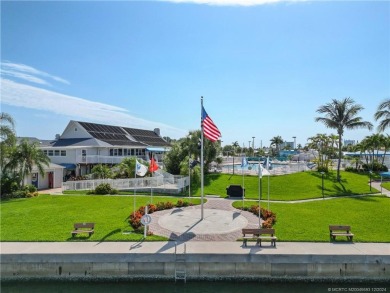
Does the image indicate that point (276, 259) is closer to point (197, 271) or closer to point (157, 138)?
point (197, 271)

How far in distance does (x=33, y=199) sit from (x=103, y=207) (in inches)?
298

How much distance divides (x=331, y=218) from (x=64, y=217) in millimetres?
17204

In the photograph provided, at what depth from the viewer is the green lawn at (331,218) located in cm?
1422

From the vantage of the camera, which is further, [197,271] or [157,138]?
[157,138]

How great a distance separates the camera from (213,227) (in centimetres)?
1576

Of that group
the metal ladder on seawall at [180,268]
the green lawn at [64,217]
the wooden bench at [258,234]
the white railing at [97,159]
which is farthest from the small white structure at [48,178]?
the wooden bench at [258,234]

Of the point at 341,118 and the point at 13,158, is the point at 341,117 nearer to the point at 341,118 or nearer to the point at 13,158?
the point at 341,118

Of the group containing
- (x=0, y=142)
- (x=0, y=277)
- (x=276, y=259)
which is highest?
(x=0, y=142)

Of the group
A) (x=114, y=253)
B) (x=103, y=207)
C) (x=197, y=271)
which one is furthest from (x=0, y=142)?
(x=197, y=271)

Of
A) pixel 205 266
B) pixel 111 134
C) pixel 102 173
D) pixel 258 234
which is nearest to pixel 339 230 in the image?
pixel 258 234

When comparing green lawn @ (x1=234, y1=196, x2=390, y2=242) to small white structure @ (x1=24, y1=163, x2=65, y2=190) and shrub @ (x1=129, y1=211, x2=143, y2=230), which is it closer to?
shrub @ (x1=129, y1=211, x2=143, y2=230)

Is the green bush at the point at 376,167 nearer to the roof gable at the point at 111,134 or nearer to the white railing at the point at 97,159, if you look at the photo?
the white railing at the point at 97,159

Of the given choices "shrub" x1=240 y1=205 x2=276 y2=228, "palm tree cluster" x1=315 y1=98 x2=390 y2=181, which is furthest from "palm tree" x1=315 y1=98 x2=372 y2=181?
"shrub" x1=240 y1=205 x2=276 y2=228

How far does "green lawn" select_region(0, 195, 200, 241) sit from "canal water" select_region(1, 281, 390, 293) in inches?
115
